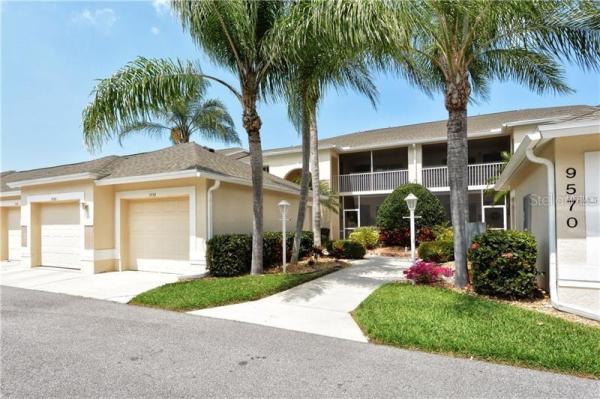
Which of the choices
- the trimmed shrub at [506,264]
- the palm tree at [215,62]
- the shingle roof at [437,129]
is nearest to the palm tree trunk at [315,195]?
the shingle roof at [437,129]

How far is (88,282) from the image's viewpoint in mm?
9812

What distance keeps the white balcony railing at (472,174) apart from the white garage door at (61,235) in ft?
55.7

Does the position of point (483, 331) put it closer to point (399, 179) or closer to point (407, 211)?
point (407, 211)

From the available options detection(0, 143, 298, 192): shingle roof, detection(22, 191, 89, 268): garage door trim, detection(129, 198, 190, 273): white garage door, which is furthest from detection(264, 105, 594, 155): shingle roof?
detection(22, 191, 89, 268): garage door trim

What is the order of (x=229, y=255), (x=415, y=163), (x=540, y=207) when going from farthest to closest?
(x=415, y=163) < (x=229, y=255) < (x=540, y=207)

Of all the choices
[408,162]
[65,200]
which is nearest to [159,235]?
[65,200]

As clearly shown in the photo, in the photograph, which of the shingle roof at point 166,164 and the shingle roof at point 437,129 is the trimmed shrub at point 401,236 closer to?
the shingle roof at point 437,129

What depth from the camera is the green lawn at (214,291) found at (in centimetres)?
711

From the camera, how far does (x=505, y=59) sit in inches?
359

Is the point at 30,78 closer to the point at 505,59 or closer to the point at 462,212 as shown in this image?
the point at 462,212

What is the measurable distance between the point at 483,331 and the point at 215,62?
8817 mm

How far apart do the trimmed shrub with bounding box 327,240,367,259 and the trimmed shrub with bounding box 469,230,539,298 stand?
269 inches

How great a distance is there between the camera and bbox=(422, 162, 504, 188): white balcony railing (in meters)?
17.6

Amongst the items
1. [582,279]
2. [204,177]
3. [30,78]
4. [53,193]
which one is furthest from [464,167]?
[53,193]
